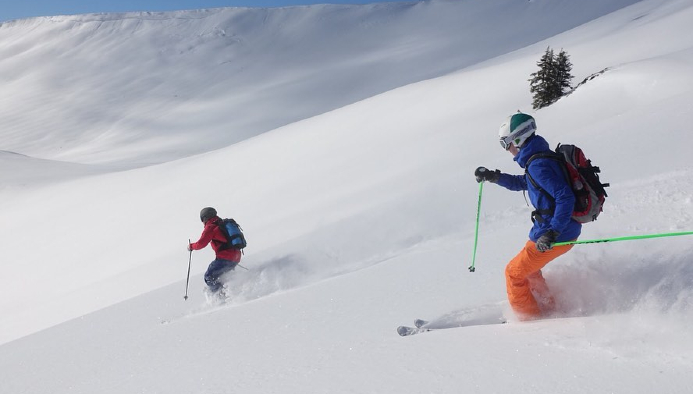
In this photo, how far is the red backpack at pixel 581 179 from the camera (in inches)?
154

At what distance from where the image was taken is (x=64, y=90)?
107 metres

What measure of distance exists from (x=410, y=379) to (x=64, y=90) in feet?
390

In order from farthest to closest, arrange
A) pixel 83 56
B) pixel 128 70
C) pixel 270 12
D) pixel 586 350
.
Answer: pixel 270 12 < pixel 83 56 < pixel 128 70 < pixel 586 350

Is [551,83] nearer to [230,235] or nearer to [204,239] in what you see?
[230,235]

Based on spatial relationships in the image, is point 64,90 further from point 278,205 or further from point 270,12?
point 278,205

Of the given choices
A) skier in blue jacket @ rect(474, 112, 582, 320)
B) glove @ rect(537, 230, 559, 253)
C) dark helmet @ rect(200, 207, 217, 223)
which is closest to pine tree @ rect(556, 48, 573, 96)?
dark helmet @ rect(200, 207, 217, 223)

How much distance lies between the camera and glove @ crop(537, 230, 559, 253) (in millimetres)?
3908

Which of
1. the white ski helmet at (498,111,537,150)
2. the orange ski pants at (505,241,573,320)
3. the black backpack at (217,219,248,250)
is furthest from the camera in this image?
the black backpack at (217,219,248,250)

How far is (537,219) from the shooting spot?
4.11m

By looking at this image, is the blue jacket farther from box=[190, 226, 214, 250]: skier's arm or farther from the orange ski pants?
box=[190, 226, 214, 250]: skier's arm

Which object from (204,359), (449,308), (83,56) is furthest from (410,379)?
(83,56)

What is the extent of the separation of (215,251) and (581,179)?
17.3ft

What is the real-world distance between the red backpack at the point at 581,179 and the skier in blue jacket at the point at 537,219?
64 millimetres

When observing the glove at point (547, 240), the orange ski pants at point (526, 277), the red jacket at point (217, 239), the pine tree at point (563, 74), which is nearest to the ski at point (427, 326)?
the orange ski pants at point (526, 277)
